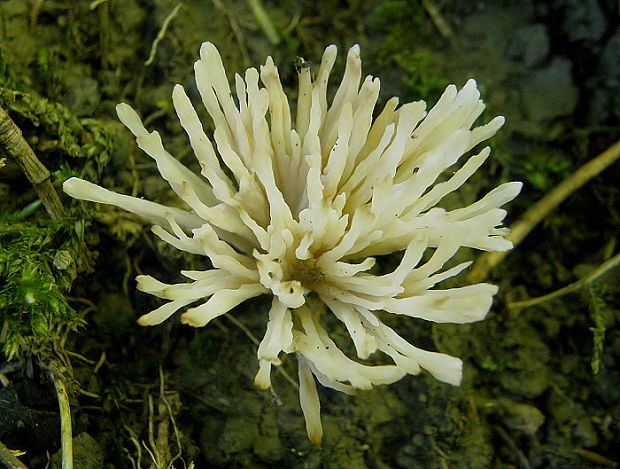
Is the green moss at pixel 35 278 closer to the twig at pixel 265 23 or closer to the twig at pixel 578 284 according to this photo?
the twig at pixel 265 23

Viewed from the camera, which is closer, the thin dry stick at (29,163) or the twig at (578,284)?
the thin dry stick at (29,163)

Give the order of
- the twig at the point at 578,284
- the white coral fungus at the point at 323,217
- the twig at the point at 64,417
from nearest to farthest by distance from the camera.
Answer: the white coral fungus at the point at 323,217 → the twig at the point at 64,417 → the twig at the point at 578,284

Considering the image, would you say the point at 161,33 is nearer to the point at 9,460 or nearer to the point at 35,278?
the point at 35,278

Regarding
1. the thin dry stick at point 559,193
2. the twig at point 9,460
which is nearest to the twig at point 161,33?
the twig at point 9,460

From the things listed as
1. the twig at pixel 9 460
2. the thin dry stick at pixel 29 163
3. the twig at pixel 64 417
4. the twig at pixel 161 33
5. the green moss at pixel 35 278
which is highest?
the twig at pixel 161 33

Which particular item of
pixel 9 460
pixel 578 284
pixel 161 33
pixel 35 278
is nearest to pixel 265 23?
pixel 161 33

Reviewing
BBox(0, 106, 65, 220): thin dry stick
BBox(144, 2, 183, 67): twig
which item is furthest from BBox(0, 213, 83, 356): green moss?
BBox(144, 2, 183, 67): twig

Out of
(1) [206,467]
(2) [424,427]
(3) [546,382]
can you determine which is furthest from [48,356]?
(3) [546,382]
